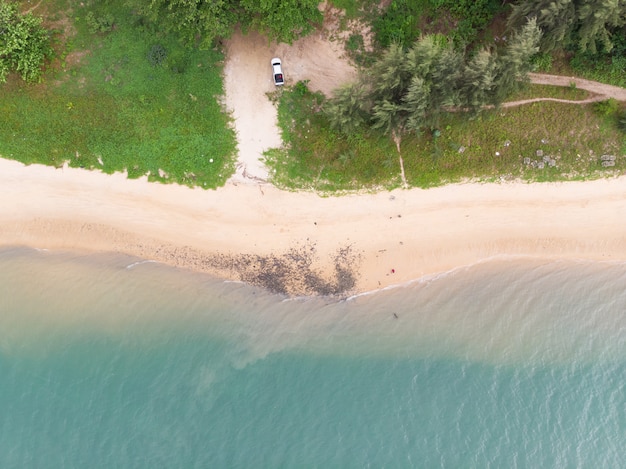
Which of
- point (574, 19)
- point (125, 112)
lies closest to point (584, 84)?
point (574, 19)

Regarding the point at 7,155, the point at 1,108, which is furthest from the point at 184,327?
the point at 1,108

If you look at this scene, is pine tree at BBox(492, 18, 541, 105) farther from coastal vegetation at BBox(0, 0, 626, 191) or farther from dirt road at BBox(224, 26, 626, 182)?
dirt road at BBox(224, 26, 626, 182)

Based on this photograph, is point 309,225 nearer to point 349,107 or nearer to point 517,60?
point 349,107

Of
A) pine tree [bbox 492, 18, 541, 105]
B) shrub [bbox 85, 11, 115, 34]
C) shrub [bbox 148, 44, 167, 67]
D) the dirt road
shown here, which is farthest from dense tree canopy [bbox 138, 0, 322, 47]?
pine tree [bbox 492, 18, 541, 105]

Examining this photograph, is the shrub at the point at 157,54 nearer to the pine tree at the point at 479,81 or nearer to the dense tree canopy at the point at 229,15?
the dense tree canopy at the point at 229,15

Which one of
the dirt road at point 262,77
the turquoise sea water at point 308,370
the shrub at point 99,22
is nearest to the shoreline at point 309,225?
Answer: the turquoise sea water at point 308,370
